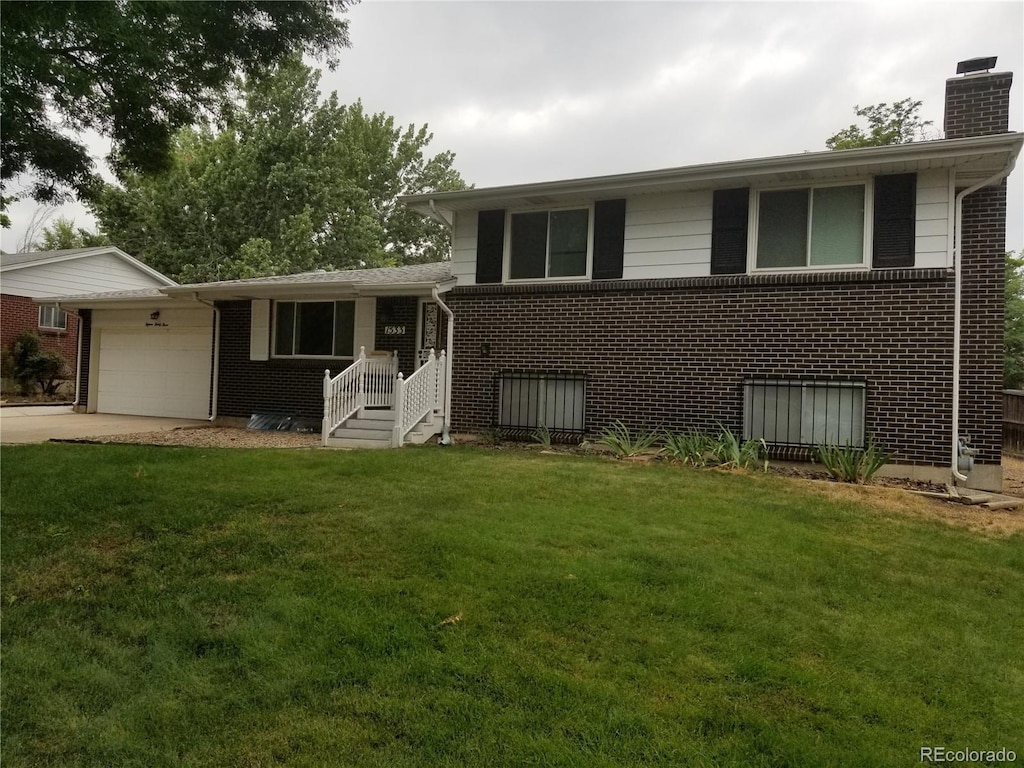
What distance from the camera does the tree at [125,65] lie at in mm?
5125

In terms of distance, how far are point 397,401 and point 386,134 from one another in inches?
1094

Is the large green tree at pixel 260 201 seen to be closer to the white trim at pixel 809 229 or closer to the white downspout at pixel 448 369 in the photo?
the white downspout at pixel 448 369

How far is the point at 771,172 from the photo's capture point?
8031mm

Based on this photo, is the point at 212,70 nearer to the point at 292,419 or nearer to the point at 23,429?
the point at 292,419

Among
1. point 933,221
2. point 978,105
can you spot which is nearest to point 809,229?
point 933,221

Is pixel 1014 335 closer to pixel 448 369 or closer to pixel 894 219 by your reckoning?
pixel 894 219

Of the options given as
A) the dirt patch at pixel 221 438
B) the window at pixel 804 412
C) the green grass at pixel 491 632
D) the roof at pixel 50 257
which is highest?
the roof at pixel 50 257

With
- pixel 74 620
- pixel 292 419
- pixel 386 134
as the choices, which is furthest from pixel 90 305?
pixel 386 134

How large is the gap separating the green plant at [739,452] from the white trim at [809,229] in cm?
242

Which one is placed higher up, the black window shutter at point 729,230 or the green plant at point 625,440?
the black window shutter at point 729,230

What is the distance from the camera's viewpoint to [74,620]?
314cm

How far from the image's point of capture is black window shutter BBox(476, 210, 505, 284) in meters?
10.1

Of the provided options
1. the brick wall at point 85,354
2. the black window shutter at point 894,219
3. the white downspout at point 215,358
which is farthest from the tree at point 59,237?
the black window shutter at point 894,219

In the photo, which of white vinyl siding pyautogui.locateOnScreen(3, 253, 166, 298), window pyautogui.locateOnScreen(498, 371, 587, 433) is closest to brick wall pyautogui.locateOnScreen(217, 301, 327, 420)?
window pyautogui.locateOnScreen(498, 371, 587, 433)
